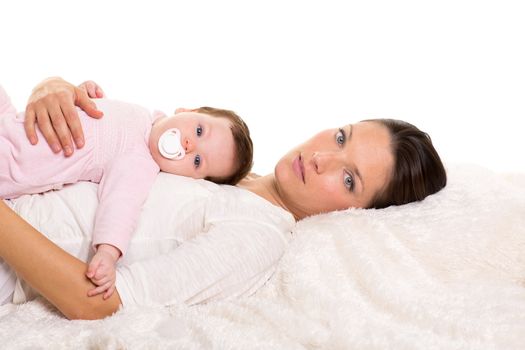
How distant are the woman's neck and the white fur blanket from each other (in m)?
→ 0.21

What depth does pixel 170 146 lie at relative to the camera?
199 cm

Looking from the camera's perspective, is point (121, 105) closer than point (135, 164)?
No

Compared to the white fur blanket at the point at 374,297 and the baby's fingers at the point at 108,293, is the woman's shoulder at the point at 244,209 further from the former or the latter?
the baby's fingers at the point at 108,293

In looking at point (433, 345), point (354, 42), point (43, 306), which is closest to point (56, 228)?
point (43, 306)

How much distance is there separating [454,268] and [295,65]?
1955mm

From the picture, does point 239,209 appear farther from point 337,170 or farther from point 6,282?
point 6,282

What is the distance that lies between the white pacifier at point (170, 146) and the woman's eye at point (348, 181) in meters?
0.55

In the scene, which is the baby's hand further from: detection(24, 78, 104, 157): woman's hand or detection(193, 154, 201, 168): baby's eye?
detection(193, 154, 201, 168): baby's eye

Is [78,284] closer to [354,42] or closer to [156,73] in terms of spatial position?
[156,73]

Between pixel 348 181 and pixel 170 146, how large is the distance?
61 cm

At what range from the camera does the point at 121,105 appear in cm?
208

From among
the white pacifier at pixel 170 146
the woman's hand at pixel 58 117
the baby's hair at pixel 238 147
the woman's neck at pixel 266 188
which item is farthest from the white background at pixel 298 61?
the woman's hand at pixel 58 117

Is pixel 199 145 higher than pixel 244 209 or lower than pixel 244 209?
higher

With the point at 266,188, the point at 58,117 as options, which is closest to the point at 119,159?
the point at 58,117
